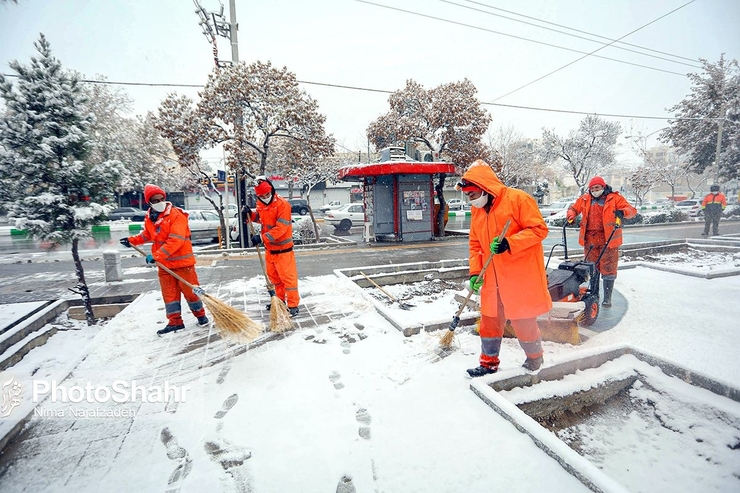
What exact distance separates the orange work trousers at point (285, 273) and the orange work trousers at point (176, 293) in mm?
909

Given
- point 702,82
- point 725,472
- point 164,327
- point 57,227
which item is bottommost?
point 725,472

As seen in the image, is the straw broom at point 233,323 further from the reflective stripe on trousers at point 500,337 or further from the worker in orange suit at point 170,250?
the reflective stripe on trousers at point 500,337

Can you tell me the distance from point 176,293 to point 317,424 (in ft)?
9.16

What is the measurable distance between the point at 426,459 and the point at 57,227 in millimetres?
5437

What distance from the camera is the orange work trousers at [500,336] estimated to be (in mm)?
2861

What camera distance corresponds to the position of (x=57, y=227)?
15.1 feet

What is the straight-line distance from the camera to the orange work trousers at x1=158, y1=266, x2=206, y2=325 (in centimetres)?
416

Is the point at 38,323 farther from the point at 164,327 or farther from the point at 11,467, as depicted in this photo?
the point at 11,467

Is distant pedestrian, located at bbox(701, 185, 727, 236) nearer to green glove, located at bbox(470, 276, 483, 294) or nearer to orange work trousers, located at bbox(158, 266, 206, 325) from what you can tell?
green glove, located at bbox(470, 276, 483, 294)

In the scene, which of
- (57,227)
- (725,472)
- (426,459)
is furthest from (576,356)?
(57,227)

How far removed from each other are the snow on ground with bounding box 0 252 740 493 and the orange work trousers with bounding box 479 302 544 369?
214 mm

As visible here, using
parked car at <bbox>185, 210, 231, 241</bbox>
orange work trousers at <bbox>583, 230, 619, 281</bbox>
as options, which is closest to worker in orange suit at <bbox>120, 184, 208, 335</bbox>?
orange work trousers at <bbox>583, 230, 619, 281</bbox>

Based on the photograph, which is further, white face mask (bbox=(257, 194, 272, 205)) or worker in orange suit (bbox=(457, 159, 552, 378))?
white face mask (bbox=(257, 194, 272, 205))

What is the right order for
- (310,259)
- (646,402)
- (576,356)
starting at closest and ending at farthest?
(646,402), (576,356), (310,259)
